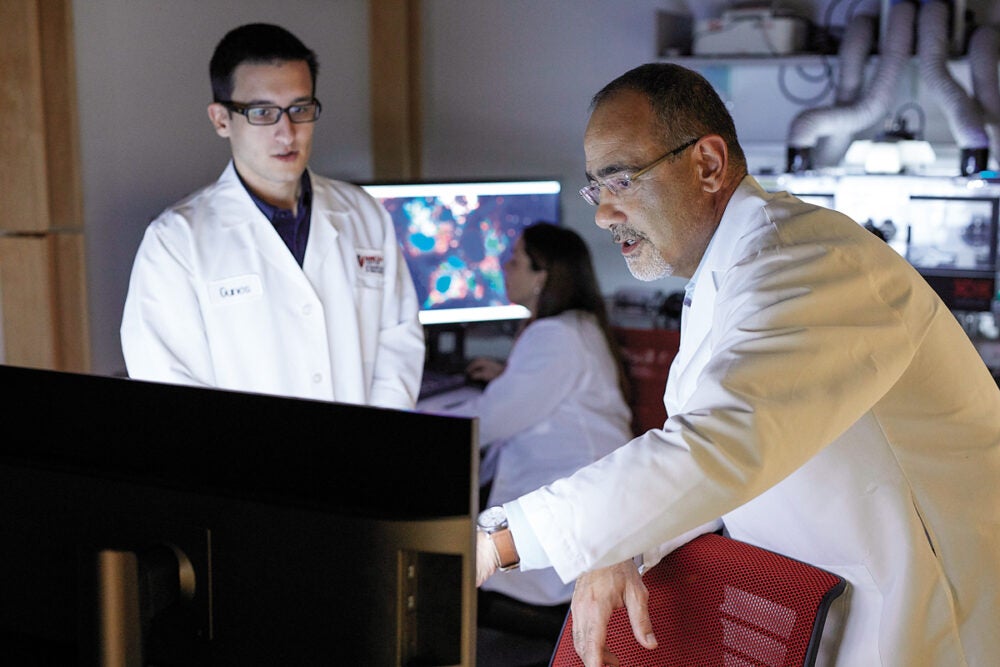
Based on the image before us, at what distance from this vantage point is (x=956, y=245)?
2.96 metres

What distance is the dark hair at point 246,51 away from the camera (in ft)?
6.75

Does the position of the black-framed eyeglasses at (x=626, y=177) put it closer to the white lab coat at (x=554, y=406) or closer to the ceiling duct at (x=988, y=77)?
the white lab coat at (x=554, y=406)

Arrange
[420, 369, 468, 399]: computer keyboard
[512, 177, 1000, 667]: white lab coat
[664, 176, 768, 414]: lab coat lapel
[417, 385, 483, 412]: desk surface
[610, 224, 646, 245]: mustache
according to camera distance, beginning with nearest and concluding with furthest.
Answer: [512, 177, 1000, 667]: white lab coat
[664, 176, 768, 414]: lab coat lapel
[610, 224, 646, 245]: mustache
[417, 385, 483, 412]: desk surface
[420, 369, 468, 399]: computer keyboard

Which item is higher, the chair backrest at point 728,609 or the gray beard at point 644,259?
the gray beard at point 644,259

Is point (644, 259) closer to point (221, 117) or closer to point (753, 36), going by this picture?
point (221, 117)

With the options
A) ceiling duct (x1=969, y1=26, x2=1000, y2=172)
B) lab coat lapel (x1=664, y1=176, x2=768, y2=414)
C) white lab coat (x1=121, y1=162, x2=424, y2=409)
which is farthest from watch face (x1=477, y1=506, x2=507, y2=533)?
ceiling duct (x1=969, y1=26, x2=1000, y2=172)

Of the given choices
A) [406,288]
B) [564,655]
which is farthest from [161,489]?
[406,288]

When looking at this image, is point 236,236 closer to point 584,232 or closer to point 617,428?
point 617,428

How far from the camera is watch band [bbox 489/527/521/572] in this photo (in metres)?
1.01

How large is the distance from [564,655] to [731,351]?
0.47m

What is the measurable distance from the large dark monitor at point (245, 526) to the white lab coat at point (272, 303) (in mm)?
1135

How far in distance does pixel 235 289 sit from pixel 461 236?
1197 mm

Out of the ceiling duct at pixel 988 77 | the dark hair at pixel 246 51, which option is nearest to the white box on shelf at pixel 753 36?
the ceiling duct at pixel 988 77

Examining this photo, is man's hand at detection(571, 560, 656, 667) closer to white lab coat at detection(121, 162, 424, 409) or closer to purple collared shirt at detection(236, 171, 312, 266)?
white lab coat at detection(121, 162, 424, 409)
